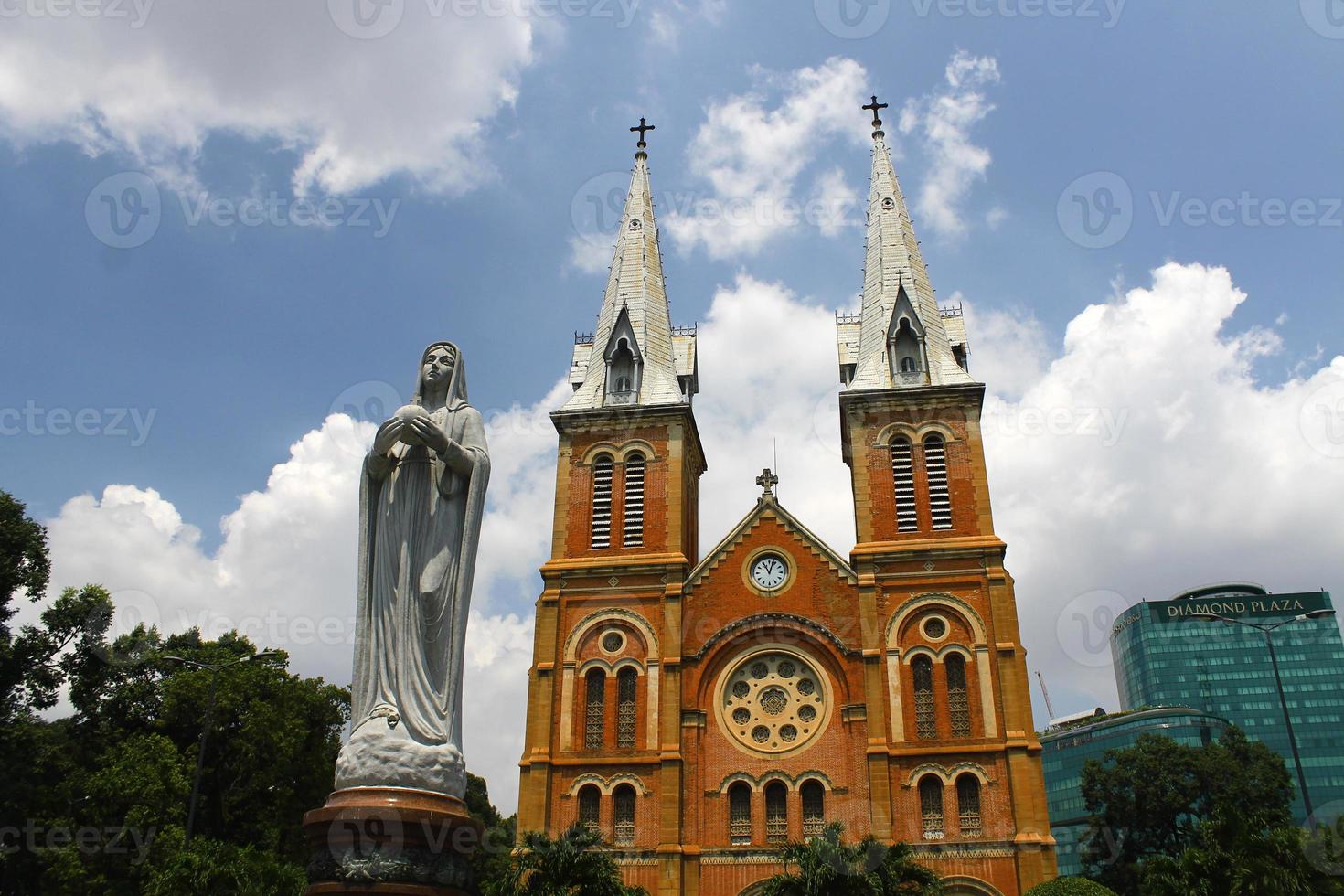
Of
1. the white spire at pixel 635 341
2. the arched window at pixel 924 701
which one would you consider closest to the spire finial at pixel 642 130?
the white spire at pixel 635 341

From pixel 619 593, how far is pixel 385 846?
2578cm

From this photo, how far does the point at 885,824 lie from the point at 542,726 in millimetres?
9471

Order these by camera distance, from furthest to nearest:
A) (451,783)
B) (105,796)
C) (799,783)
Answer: (799,783), (105,796), (451,783)

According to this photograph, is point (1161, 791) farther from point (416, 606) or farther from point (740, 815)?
point (416, 606)

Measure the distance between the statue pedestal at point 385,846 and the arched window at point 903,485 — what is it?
26724 mm

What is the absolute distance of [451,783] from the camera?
771 centimetres

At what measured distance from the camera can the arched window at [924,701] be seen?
2978cm

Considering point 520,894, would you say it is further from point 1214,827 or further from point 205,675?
point 205,675

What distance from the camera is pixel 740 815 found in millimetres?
29719

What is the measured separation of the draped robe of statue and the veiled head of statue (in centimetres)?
5

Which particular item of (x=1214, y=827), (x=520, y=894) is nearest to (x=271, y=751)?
(x=520, y=894)

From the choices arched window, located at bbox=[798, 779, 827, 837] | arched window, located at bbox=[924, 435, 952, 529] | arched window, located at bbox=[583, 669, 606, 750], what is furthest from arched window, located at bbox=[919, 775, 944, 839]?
arched window, located at bbox=[583, 669, 606, 750]

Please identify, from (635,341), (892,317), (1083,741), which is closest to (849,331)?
(892,317)

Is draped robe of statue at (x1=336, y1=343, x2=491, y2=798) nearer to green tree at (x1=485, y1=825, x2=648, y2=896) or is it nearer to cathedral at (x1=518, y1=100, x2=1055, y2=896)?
green tree at (x1=485, y1=825, x2=648, y2=896)
